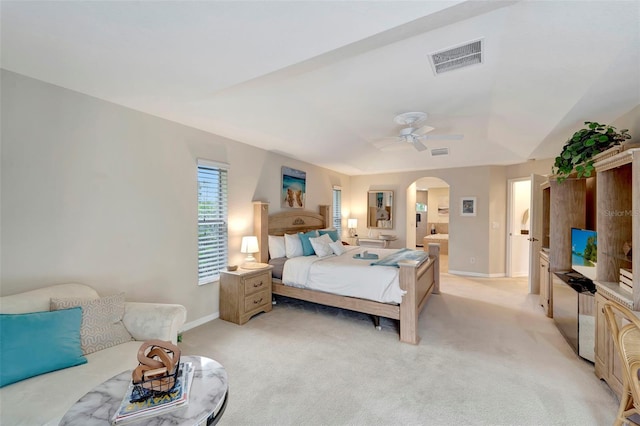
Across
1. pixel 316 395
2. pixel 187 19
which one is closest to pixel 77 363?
pixel 316 395

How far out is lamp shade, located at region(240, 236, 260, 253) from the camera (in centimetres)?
371

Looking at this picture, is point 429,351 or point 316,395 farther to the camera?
point 429,351

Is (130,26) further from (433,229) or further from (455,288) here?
(433,229)

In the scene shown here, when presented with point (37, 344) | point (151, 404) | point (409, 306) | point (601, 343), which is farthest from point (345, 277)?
point (37, 344)

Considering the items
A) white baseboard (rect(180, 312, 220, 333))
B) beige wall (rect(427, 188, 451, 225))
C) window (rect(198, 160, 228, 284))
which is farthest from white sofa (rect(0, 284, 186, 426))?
beige wall (rect(427, 188, 451, 225))

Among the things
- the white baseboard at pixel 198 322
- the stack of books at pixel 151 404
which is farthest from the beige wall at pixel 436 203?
the stack of books at pixel 151 404

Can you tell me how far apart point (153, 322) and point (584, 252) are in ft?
14.4

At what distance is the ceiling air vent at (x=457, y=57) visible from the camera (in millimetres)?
2264

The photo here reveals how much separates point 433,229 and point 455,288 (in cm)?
567

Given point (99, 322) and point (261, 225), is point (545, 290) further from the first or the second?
point (99, 322)

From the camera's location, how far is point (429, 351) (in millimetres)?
2799

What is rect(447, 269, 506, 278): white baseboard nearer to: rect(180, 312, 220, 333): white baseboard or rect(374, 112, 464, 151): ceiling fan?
rect(374, 112, 464, 151): ceiling fan

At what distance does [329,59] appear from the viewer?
2.03 m

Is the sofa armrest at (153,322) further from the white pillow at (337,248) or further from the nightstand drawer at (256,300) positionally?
the white pillow at (337,248)
